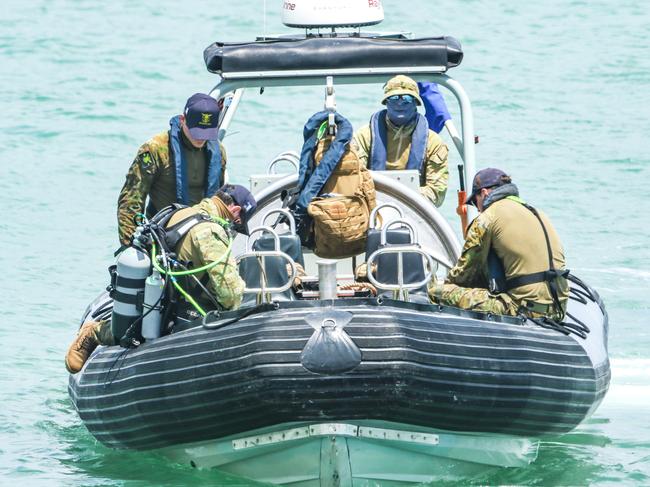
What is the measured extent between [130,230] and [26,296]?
3384 millimetres

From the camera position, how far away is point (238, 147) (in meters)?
15.2

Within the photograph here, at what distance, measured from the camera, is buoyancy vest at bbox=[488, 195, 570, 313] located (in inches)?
253

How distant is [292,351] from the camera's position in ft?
18.8

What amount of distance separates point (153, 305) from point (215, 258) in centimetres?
35

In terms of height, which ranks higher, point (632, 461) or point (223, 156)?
point (223, 156)

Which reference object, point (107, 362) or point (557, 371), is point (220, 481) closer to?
point (107, 362)

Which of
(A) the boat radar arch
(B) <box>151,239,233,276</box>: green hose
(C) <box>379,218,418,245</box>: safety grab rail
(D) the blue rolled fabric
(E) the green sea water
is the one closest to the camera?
(B) <box>151,239,233,276</box>: green hose

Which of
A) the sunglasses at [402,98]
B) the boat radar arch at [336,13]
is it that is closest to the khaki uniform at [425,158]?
the sunglasses at [402,98]

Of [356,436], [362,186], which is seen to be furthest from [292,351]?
[362,186]

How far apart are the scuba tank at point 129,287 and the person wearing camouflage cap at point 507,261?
51.7 inches

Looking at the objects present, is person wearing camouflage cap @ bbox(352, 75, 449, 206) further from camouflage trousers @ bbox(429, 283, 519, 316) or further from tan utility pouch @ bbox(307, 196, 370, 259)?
camouflage trousers @ bbox(429, 283, 519, 316)

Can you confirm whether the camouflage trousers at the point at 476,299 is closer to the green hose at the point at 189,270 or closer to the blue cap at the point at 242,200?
the blue cap at the point at 242,200

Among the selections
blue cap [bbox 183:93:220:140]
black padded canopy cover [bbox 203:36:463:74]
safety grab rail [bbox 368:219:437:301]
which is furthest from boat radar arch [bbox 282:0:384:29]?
safety grab rail [bbox 368:219:437:301]

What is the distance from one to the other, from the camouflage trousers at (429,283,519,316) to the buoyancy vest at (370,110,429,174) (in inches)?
69.7
